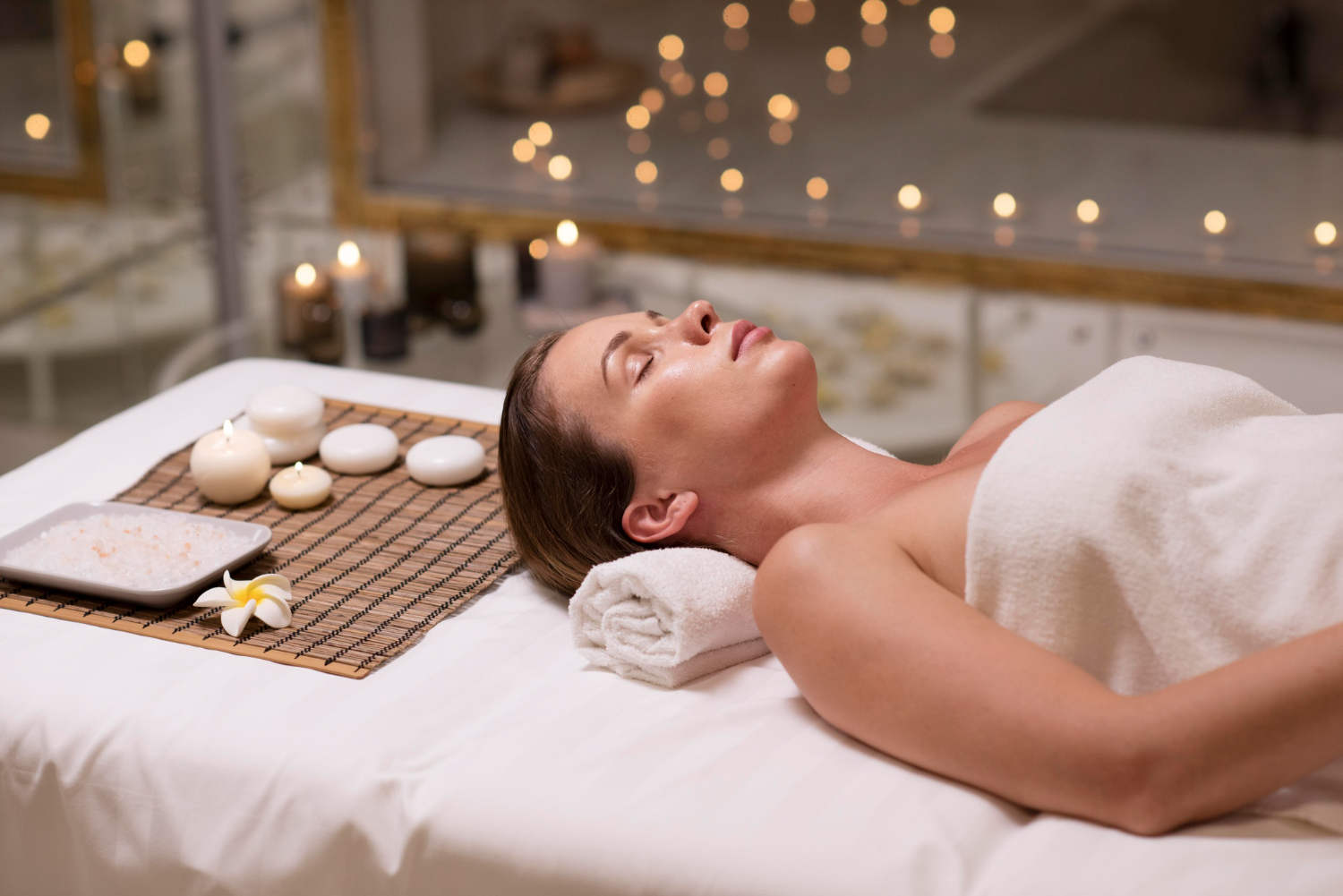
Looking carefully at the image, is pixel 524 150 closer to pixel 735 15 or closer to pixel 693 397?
pixel 735 15

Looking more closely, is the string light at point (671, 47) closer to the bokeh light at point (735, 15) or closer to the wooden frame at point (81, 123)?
the bokeh light at point (735, 15)

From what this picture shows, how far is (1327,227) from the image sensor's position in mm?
2943

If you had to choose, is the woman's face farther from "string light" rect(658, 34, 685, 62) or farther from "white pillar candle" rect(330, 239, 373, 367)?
"string light" rect(658, 34, 685, 62)

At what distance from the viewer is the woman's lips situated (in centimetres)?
146

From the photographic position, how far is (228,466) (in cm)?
168

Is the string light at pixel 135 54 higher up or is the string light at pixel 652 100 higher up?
the string light at pixel 135 54

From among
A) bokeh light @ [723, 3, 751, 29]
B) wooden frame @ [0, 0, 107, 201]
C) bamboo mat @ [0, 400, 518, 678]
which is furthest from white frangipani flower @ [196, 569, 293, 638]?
wooden frame @ [0, 0, 107, 201]

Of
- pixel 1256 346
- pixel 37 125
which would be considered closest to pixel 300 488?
pixel 1256 346

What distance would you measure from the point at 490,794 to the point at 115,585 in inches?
20.9

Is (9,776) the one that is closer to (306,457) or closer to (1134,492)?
(306,457)

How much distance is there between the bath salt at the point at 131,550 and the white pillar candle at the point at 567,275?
4.91ft

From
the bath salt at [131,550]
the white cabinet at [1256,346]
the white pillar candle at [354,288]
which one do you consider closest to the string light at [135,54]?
the white pillar candle at [354,288]

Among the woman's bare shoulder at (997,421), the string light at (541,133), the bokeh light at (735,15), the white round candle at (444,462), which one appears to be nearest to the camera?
the woman's bare shoulder at (997,421)

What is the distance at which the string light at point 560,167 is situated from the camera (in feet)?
11.8
